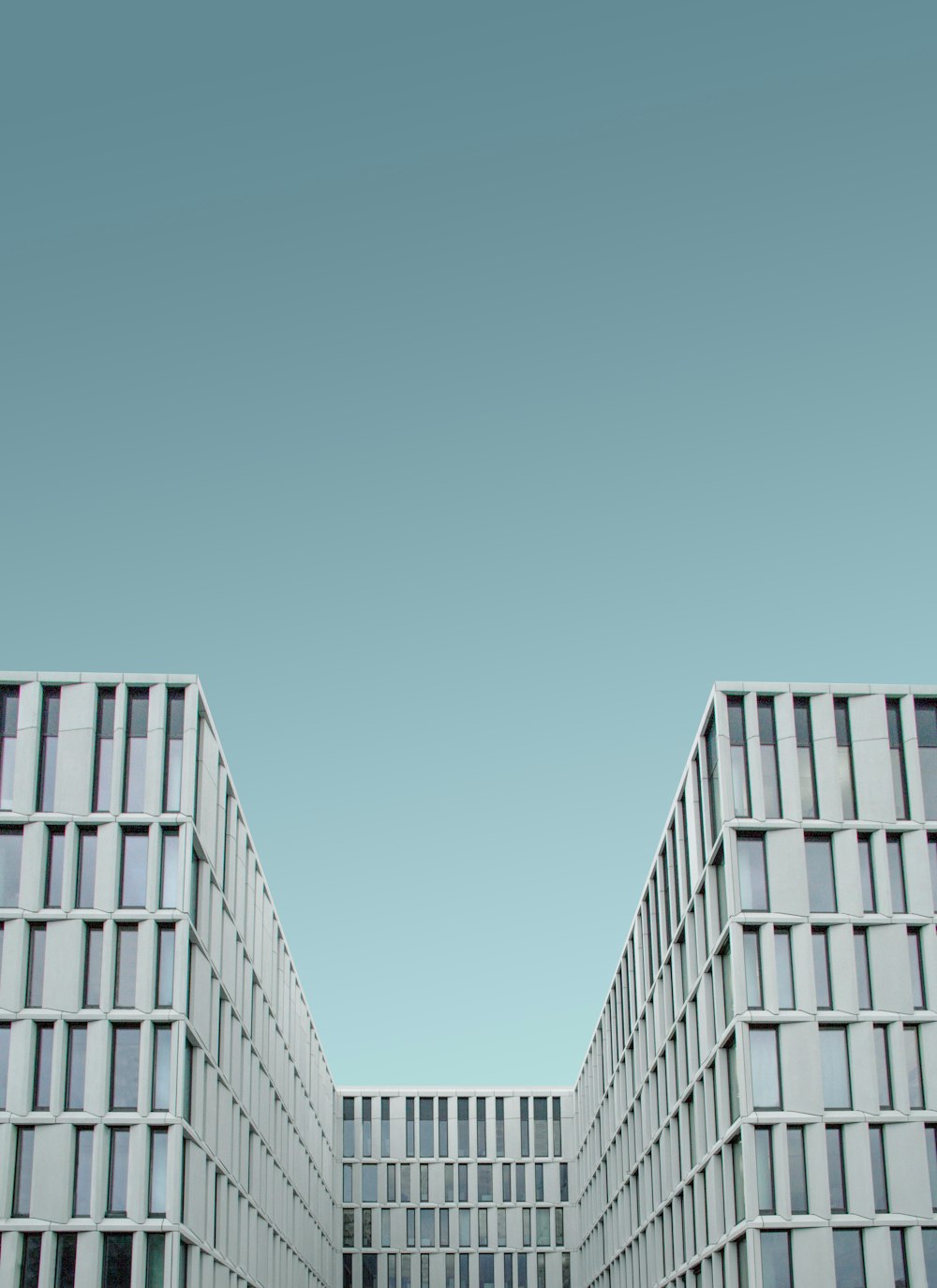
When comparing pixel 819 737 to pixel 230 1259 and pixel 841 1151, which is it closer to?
pixel 841 1151

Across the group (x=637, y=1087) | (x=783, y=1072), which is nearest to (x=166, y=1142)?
(x=783, y=1072)

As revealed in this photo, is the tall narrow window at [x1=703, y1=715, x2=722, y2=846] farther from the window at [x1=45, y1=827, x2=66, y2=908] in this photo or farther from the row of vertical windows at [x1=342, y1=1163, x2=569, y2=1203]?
the row of vertical windows at [x1=342, y1=1163, x2=569, y2=1203]

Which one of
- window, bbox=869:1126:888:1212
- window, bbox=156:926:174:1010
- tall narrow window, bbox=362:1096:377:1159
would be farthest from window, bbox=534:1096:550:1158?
window, bbox=869:1126:888:1212

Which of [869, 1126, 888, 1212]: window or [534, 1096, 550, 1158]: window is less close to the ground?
[534, 1096, 550, 1158]: window

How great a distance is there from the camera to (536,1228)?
4124 inches

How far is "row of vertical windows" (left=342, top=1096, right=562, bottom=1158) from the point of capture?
10575 centimetres

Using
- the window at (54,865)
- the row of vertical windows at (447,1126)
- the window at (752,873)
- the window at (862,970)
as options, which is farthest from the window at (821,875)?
the row of vertical windows at (447,1126)

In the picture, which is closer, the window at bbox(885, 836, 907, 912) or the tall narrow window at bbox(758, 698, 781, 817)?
the window at bbox(885, 836, 907, 912)

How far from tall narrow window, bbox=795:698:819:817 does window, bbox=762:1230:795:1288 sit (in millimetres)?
11432

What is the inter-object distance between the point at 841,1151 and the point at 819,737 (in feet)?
37.3

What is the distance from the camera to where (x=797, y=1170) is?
44.5 m

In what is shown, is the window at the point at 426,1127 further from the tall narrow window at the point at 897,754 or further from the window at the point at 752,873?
the tall narrow window at the point at 897,754

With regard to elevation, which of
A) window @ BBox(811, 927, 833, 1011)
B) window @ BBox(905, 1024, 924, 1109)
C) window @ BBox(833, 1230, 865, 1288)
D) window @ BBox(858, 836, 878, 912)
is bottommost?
window @ BBox(833, 1230, 865, 1288)

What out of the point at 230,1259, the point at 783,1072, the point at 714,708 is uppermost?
the point at 714,708
